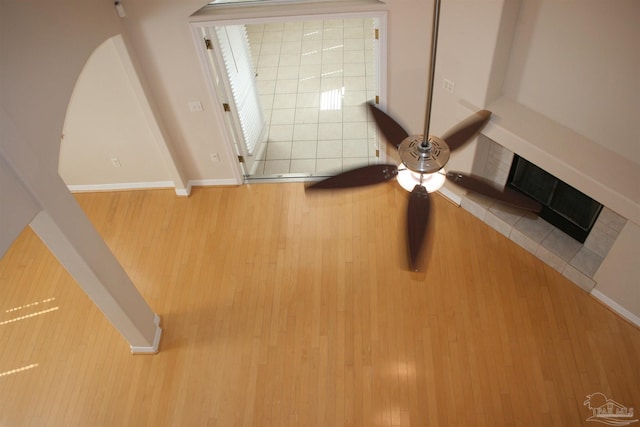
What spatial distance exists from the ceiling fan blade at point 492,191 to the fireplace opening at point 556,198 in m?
2.22

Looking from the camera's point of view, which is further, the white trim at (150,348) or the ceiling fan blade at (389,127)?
the white trim at (150,348)

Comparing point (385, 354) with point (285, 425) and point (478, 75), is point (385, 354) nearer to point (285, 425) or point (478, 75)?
point (285, 425)

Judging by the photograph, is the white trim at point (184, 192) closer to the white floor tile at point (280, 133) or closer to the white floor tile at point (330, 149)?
the white floor tile at point (280, 133)

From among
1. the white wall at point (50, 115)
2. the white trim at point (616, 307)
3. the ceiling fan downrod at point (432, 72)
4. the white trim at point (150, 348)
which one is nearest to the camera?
the ceiling fan downrod at point (432, 72)

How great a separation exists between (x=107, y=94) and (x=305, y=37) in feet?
12.4

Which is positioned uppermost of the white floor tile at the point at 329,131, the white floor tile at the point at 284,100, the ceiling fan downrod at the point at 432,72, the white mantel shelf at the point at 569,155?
the ceiling fan downrod at the point at 432,72

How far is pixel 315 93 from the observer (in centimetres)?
670

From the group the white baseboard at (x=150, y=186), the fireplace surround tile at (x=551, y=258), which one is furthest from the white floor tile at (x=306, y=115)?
the fireplace surround tile at (x=551, y=258)

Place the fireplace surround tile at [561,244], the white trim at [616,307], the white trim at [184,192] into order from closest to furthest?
the white trim at [616,307]
the fireplace surround tile at [561,244]
the white trim at [184,192]

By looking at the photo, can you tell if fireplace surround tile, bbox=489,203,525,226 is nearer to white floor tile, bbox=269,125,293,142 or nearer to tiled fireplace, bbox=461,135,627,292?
tiled fireplace, bbox=461,135,627,292

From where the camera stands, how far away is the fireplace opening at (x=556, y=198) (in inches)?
169

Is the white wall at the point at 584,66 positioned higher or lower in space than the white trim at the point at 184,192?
higher

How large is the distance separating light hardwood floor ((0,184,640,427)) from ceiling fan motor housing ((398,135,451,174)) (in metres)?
2.47

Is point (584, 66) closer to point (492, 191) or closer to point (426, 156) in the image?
point (492, 191)
